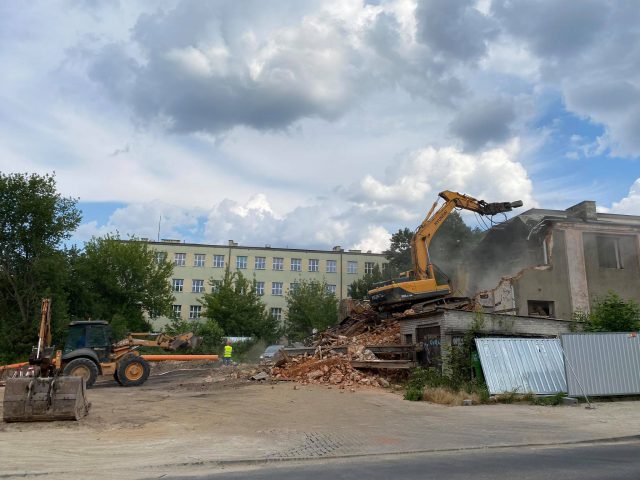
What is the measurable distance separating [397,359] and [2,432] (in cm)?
1392

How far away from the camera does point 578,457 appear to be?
8.58 meters

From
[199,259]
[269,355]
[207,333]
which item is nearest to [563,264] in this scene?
[269,355]

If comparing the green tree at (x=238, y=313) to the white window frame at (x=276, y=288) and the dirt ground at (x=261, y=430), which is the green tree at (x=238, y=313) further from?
the dirt ground at (x=261, y=430)

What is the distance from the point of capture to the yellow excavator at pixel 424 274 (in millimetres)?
23312

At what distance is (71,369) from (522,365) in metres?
15.2

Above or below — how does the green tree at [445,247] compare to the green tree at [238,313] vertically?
above

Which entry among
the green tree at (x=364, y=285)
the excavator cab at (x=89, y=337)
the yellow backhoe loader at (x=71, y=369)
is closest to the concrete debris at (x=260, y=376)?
the yellow backhoe loader at (x=71, y=369)

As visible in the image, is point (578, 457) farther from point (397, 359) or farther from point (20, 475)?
point (397, 359)

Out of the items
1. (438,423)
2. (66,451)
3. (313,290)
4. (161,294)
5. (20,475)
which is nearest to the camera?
(20,475)

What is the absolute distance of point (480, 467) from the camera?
309 inches

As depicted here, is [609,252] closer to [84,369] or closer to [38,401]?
[84,369]

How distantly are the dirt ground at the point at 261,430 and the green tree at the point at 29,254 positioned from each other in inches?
879

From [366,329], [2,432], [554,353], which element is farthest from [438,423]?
[366,329]

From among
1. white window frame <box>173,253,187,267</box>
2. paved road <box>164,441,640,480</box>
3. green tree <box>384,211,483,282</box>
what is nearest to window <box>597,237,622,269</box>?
green tree <box>384,211,483,282</box>
